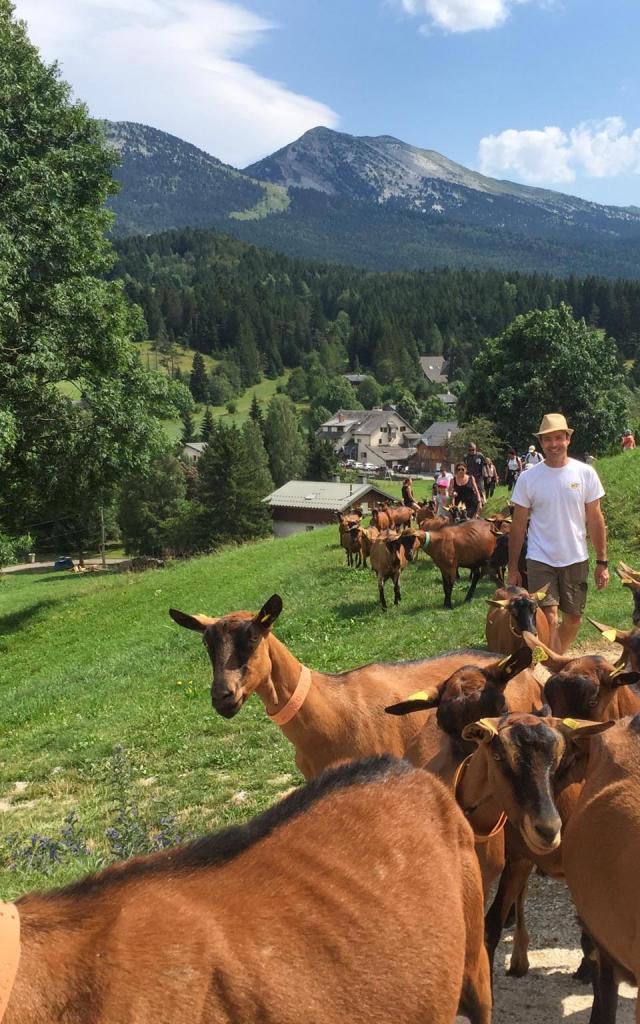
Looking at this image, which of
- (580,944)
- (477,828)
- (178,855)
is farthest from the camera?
(580,944)

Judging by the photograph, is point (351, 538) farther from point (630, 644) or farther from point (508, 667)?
point (508, 667)

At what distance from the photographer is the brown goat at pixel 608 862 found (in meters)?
3.81

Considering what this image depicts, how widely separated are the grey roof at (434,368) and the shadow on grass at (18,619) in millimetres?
147158

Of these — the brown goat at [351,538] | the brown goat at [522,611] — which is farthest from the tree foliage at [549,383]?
the brown goat at [522,611]

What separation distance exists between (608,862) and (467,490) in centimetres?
1777

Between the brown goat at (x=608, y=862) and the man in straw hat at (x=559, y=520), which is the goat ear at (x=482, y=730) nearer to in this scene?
the brown goat at (x=608, y=862)

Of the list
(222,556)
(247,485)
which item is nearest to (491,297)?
(247,485)

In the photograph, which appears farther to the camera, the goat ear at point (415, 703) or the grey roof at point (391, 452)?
the grey roof at point (391, 452)

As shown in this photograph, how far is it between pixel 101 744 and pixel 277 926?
345 inches

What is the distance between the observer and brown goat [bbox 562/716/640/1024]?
381 cm

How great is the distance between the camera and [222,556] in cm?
3114

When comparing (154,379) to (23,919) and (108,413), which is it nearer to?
(108,413)

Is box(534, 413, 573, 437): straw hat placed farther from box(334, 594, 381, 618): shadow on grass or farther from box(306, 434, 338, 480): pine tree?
box(306, 434, 338, 480): pine tree

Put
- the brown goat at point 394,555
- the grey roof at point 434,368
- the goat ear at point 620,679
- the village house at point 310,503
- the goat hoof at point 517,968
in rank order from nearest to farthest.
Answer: the goat hoof at point 517,968, the goat ear at point 620,679, the brown goat at point 394,555, the village house at point 310,503, the grey roof at point 434,368
